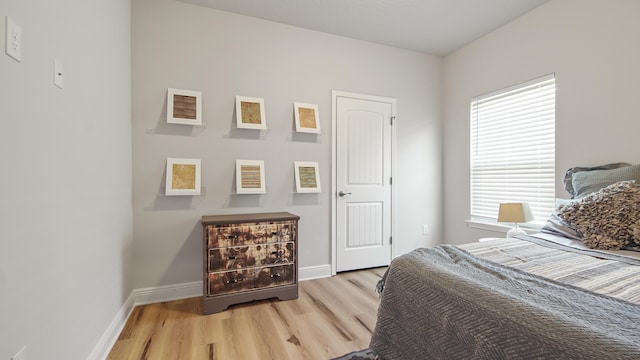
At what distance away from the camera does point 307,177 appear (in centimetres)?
299

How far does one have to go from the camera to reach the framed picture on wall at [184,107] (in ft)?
8.20

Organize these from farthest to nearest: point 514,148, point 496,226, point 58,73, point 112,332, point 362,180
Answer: point 362,180, point 496,226, point 514,148, point 112,332, point 58,73

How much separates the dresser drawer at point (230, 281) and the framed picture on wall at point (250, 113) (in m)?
1.35

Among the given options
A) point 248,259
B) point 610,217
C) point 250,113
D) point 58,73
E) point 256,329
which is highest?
point 250,113

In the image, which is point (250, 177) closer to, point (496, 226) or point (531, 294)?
point (531, 294)

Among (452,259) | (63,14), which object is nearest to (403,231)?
(452,259)

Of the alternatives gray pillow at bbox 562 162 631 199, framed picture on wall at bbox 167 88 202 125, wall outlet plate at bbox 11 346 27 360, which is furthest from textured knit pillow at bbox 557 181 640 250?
framed picture on wall at bbox 167 88 202 125

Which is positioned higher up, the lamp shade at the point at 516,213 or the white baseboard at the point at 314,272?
the lamp shade at the point at 516,213

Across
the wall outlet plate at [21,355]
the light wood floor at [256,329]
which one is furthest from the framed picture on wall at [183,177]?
the wall outlet plate at [21,355]

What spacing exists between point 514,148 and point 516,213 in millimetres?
848

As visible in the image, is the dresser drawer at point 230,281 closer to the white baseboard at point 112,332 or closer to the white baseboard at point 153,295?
the white baseboard at point 153,295

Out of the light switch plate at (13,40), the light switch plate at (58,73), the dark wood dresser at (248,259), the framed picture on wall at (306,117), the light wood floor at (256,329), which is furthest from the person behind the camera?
the framed picture on wall at (306,117)

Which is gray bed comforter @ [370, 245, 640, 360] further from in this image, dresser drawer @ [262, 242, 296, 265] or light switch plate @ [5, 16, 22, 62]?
light switch plate @ [5, 16, 22, 62]

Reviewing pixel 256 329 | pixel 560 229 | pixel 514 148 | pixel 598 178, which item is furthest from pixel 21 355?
pixel 514 148
